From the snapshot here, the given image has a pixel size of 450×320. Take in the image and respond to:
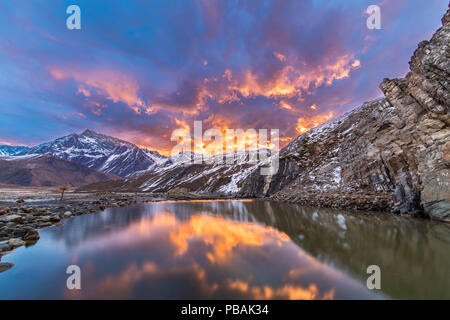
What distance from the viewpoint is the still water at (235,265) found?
561cm


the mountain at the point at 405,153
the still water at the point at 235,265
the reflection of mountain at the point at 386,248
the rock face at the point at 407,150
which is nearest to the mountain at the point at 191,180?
the mountain at the point at 405,153

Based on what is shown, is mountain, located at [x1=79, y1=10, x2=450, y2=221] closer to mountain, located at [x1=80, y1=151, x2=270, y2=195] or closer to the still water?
Result: the still water

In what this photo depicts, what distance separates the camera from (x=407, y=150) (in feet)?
70.6

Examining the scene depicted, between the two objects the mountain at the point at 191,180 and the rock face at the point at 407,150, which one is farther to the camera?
the mountain at the point at 191,180

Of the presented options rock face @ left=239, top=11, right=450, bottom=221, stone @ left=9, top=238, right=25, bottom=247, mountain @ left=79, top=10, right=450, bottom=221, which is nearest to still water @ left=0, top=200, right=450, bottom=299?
stone @ left=9, top=238, right=25, bottom=247

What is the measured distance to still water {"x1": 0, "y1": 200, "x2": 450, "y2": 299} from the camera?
18.4ft

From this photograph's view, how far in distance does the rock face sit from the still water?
6.15 m

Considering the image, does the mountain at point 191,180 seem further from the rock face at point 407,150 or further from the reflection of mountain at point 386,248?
the reflection of mountain at point 386,248

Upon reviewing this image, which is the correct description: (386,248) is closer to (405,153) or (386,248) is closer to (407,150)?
(407,150)

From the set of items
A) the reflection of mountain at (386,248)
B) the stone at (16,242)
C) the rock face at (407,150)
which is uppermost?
the rock face at (407,150)

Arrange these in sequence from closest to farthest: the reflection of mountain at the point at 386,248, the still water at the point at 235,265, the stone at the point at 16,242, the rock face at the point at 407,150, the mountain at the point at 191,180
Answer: the still water at the point at 235,265 < the reflection of mountain at the point at 386,248 < the stone at the point at 16,242 < the rock face at the point at 407,150 < the mountain at the point at 191,180

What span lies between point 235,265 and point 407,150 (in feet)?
85.7

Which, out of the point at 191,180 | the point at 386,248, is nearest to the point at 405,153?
the point at 386,248

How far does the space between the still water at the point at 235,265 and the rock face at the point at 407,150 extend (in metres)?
6.15
